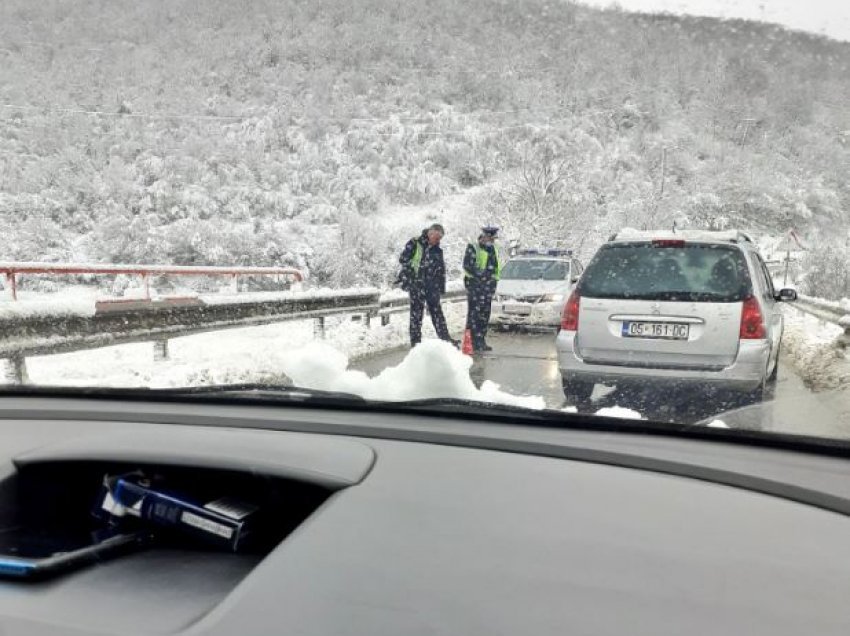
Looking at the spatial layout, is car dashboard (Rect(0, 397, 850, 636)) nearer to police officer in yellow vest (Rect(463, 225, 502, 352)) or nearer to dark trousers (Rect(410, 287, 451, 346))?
dark trousers (Rect(410, 287, 451, 346))

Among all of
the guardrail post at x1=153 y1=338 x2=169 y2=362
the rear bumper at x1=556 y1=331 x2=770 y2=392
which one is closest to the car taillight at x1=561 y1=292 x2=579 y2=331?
the rear bumper at x1=556 y1=331 x2=770 y2=392

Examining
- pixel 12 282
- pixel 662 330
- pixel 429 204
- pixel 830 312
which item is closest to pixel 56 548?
pixel 662 330

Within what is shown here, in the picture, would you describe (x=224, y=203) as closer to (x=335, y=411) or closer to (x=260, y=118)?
(x=260, y=118)

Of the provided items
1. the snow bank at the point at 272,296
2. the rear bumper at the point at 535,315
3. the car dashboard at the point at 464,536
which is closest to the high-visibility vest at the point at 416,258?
the snow bank at the point at 272,296

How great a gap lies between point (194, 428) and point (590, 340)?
11.6 feet

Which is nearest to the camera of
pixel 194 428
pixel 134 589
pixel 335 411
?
pixel 134 589

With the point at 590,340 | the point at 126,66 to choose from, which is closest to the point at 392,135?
the point at 126,66

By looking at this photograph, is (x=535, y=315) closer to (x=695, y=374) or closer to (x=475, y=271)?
(x=475, y=271)

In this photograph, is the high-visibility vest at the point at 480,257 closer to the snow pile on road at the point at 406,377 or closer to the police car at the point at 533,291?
the police car at the point at 533,291

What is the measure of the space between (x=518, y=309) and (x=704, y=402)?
292 inches

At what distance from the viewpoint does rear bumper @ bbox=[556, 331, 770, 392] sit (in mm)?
4598

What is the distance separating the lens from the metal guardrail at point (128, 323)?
14.9 feet

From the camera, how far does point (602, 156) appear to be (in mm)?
50438

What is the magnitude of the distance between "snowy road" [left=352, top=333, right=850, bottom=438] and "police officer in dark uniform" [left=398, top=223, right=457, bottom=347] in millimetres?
1962
